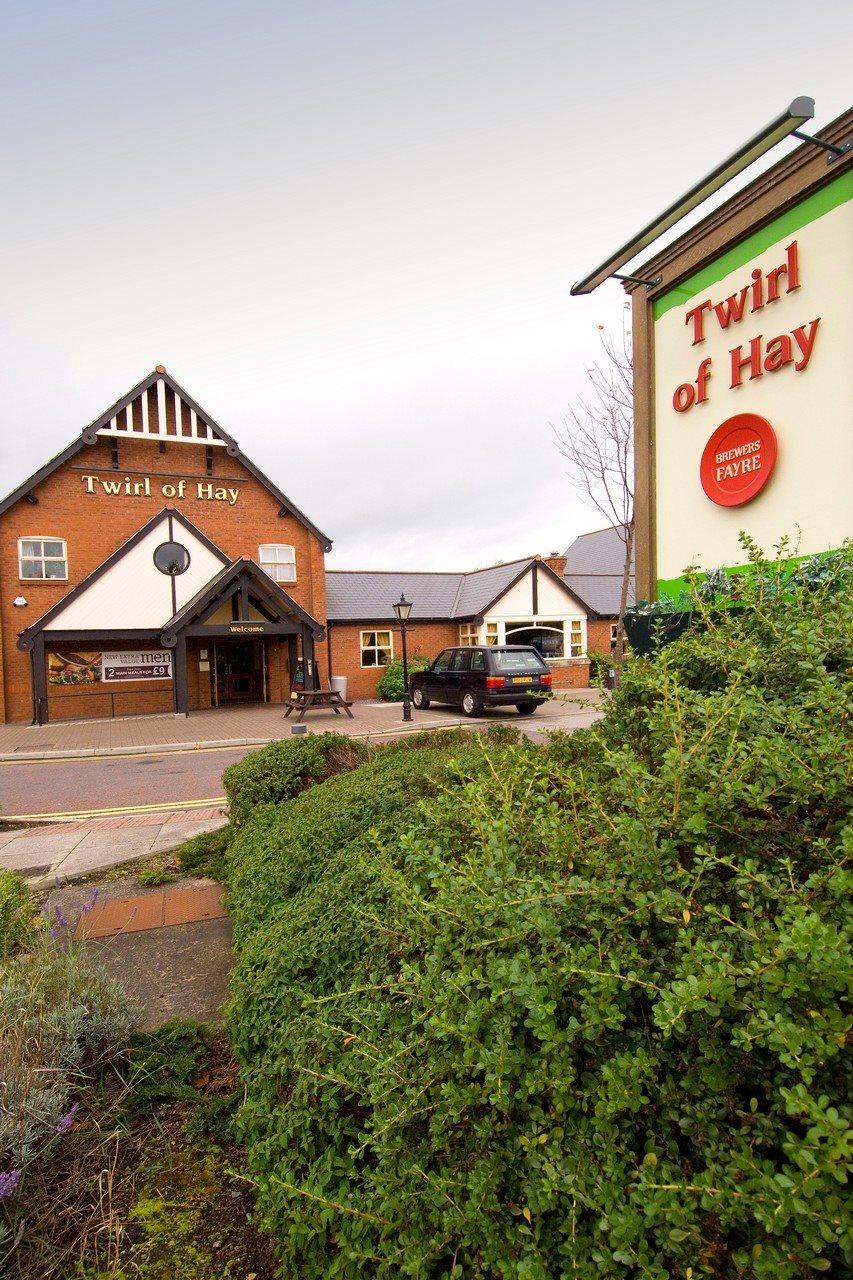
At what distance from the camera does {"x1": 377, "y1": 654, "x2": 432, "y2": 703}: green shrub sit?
24359mm

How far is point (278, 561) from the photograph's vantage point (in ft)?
80.6

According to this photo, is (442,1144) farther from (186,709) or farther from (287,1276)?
(186,709)

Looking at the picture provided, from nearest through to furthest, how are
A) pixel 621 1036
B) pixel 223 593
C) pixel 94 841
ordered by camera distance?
pixel 621 1036 → pixel 94 841 → pixel 223 593

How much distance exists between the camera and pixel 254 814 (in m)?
5.06

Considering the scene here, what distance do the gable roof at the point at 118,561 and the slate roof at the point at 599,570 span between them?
1391 cm

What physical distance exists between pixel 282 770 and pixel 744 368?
4.44 metres

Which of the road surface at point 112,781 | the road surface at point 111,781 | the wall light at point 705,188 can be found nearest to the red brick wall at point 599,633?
the road surface at point 112,781

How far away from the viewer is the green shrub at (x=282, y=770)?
18.2 ft

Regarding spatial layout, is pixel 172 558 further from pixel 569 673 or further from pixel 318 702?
pixel 569 673

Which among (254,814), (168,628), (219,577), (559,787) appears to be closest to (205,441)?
(219,577)

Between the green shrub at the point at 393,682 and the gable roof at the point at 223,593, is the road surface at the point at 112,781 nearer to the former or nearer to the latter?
the gable roof at the point at 223,593

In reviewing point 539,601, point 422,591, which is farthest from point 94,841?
point 422,591

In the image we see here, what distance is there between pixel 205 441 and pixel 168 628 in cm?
692

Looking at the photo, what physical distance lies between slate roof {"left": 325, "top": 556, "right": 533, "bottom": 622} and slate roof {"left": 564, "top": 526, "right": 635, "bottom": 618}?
3.12 metres
